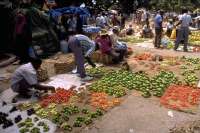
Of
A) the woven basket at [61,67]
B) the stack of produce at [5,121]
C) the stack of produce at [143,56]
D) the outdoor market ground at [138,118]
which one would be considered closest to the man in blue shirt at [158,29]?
the stack of produce at [143,56]

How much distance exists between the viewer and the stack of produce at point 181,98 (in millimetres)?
8984

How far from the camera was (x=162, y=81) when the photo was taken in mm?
10836

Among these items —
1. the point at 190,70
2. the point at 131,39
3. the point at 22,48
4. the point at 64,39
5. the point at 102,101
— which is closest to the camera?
the point at 102,101

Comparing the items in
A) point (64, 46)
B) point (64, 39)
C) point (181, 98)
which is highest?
point (64, 39)

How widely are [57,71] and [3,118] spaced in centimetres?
383

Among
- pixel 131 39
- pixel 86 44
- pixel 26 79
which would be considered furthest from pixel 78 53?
pixel 131 39

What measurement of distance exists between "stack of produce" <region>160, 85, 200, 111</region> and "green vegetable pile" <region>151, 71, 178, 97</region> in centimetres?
18

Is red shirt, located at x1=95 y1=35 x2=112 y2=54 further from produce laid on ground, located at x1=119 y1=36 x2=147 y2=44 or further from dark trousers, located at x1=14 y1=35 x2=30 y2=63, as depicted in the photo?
produce laid on ground, located at x1=119 y1=36 x2=147 y2=44

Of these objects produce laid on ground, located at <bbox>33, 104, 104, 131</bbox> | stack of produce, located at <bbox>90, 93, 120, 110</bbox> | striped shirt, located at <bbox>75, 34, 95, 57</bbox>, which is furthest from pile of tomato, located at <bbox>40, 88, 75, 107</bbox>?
striped shirt, located at <bbox>75, 34, 95, 57</bbox>

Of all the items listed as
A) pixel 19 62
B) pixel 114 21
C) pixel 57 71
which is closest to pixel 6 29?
pixel 19 62

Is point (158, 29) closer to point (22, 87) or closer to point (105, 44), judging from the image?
point (105, 44)

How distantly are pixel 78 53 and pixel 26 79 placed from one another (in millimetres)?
2351

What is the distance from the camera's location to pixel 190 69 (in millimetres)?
12414

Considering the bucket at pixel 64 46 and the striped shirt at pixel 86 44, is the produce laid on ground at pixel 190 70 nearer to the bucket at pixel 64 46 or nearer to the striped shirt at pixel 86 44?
the striped shirt at pixel 86 44
